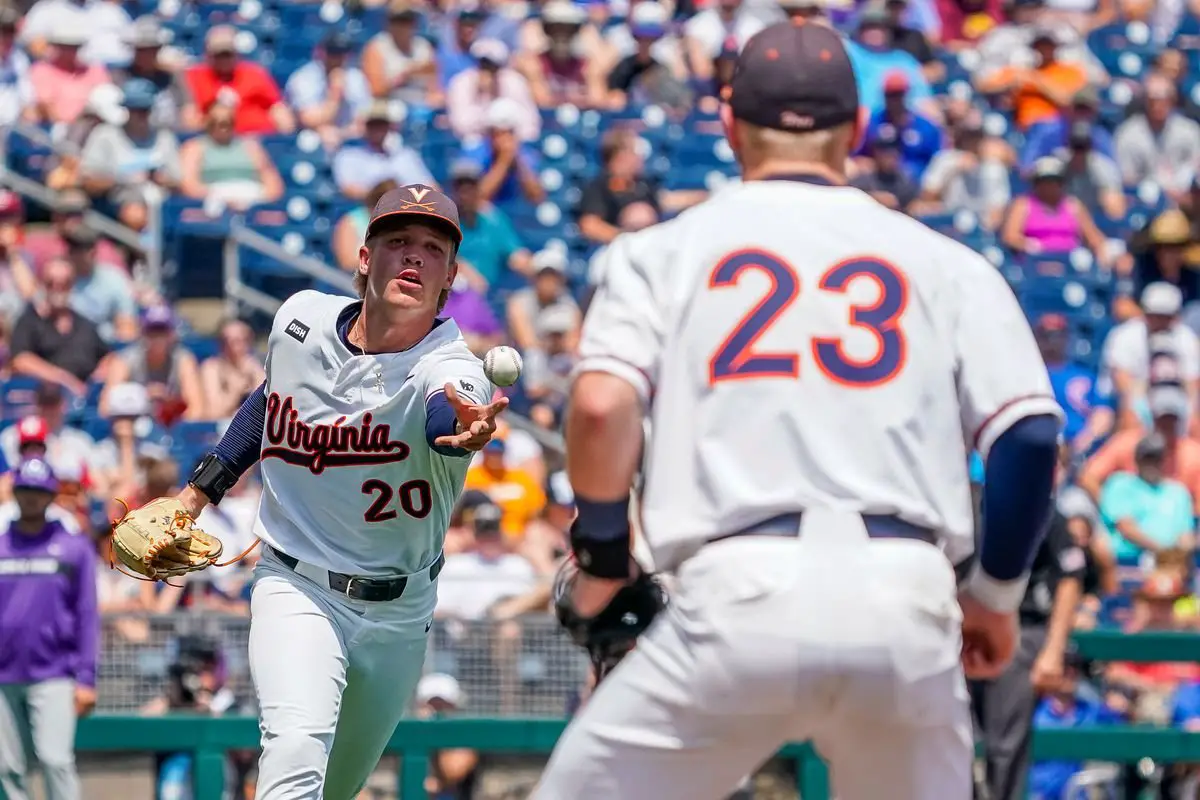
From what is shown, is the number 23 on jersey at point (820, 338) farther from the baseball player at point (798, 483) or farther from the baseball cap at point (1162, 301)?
the baseball cap at point (1162, 301)

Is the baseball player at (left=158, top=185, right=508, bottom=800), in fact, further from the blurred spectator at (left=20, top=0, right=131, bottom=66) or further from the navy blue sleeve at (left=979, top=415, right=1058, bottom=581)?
the blurred spectator at (left=20, top=0, right=131, bottom=66)

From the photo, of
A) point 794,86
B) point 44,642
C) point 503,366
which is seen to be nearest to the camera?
point 794,86

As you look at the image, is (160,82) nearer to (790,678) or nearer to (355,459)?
(355,459)

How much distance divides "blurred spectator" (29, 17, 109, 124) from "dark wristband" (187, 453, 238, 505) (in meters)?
8.16

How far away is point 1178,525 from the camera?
11.6 metres

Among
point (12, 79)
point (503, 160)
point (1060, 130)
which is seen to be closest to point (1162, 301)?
point (1060, 130)

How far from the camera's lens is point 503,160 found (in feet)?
44.5

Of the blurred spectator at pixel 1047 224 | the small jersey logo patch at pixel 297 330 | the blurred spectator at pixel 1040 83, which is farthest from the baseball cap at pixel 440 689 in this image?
the blurred spectator at pixel 1040 83

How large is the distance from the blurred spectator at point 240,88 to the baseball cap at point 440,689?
A: 5417 mm

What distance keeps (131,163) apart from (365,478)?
779 cm

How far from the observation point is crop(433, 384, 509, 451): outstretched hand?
5066mm

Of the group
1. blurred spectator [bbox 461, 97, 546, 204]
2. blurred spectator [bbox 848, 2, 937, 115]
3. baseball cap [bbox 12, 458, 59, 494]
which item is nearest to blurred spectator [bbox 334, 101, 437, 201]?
blurred spectator [bbox 461, 97, 546, 204]

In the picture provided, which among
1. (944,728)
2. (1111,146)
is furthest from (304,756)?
(1111,146)

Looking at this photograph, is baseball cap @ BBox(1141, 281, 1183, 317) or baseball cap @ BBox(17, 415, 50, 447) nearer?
baseball cap @ BBox(17, 415, 50, 447)
